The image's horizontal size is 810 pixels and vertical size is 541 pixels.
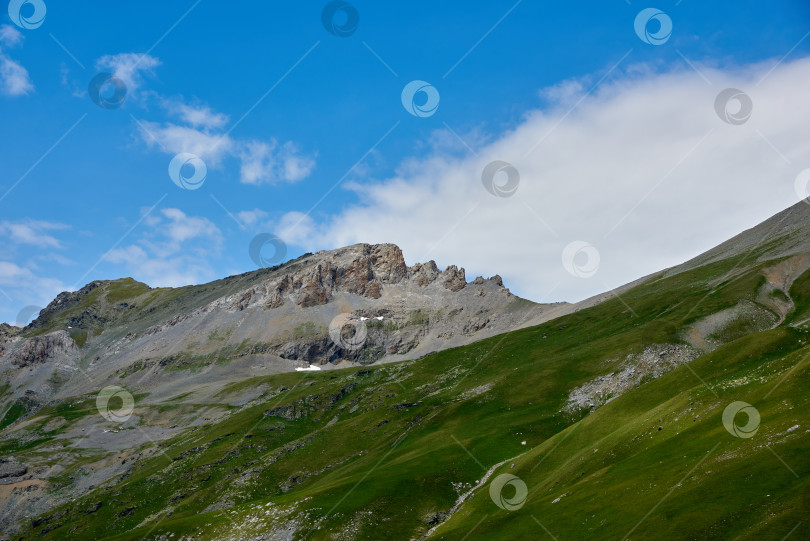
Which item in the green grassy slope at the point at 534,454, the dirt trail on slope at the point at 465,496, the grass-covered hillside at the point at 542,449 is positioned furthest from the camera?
the dirt trail on slope at the point at 465,496

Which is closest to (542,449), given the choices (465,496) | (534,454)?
(534,454)

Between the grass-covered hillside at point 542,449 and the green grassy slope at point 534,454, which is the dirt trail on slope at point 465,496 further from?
the green grassy slope at point 534,454

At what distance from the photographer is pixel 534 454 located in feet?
251

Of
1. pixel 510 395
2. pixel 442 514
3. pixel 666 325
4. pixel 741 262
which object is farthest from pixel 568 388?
pixel 741 262

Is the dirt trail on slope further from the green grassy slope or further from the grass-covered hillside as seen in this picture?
the green grassy slope

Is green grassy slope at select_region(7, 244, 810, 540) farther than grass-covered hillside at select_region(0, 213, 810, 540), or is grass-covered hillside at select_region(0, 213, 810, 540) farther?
grass-covered hillside at select_region(0, 213, 810, 540)

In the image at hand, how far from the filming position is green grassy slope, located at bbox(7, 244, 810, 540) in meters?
40.0

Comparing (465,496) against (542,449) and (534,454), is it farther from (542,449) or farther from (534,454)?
(542,449)

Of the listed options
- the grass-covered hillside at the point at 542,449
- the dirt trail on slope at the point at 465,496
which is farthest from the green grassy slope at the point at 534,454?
the dirt trail on slope at the point at 465,496

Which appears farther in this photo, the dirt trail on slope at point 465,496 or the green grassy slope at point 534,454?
the dirt trail on slope at point 465,496

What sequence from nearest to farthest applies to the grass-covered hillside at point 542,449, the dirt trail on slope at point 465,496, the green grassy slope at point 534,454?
the green grassy slope at point 534,454
the grass-covered hillside at point 542,449
the dirt trail on slope at point 465,496

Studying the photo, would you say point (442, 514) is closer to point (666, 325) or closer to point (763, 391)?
point (763, 391)

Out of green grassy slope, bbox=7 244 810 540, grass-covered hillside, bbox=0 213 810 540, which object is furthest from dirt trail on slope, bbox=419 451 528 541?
green grassy slope, bbox=7 244 810 540

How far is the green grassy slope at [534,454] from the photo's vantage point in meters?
40.0
